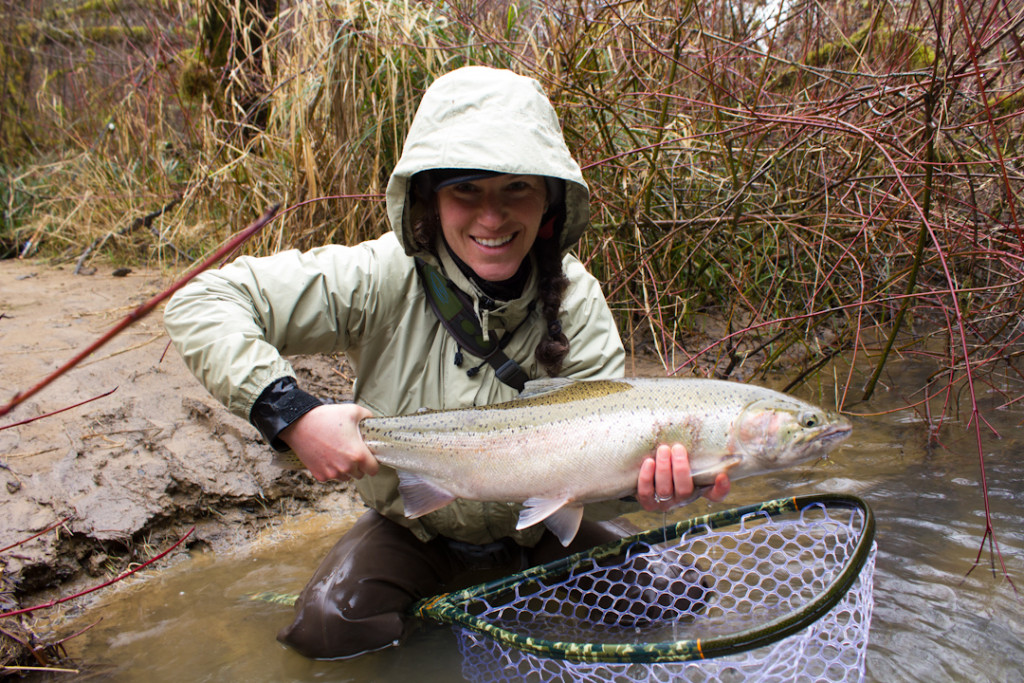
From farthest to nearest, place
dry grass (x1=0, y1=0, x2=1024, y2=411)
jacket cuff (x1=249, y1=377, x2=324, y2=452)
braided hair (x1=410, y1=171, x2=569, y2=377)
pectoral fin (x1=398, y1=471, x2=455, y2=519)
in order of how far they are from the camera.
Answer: dry grass (x1=0, y1=0, x2=1024, y2=411) < braided hair (x1=410, y1=171, x2=569, y2=377) < pectoral fin (x1=398, y1=471, x2=455, y2=519) < jacket cuff (x1=249, y1=377, x2=324, y2=452)

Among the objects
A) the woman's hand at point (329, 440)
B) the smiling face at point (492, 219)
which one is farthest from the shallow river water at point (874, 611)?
the smiling face at point (492, 219)

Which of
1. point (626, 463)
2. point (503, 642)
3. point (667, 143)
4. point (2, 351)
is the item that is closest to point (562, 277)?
point (626, 463)

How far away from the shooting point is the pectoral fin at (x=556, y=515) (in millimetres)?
2162

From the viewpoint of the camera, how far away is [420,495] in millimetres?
2273

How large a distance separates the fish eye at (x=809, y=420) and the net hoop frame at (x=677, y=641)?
0.31 metres

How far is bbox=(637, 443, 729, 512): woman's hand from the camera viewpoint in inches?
82.2

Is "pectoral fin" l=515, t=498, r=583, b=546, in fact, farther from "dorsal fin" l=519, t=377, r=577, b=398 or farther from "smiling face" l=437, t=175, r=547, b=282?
"smiling face" l=437, t=175, r=547, b=282

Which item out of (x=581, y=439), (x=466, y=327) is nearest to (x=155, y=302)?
(x=581, y=439)

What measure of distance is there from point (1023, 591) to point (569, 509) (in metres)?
1.68

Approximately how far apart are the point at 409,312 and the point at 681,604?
4.68 ft

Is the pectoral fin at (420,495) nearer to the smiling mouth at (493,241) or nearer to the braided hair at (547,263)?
the braided hair at (547,263)

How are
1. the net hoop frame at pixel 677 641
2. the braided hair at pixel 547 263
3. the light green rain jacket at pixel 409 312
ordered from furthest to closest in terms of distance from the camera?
the braided hair at pixel 547 263, the light green rain jacket at pixel 409 312, the net hoop frame at pixel 677 641

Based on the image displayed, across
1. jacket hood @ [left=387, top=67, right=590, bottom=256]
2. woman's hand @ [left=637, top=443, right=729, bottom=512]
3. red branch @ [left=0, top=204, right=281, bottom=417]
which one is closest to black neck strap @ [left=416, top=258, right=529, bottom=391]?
jacket hood @ [left=387, top=67, right=590, bottom=256]

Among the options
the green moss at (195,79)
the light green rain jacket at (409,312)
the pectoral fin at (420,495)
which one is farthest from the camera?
the green moss at (195,79)
